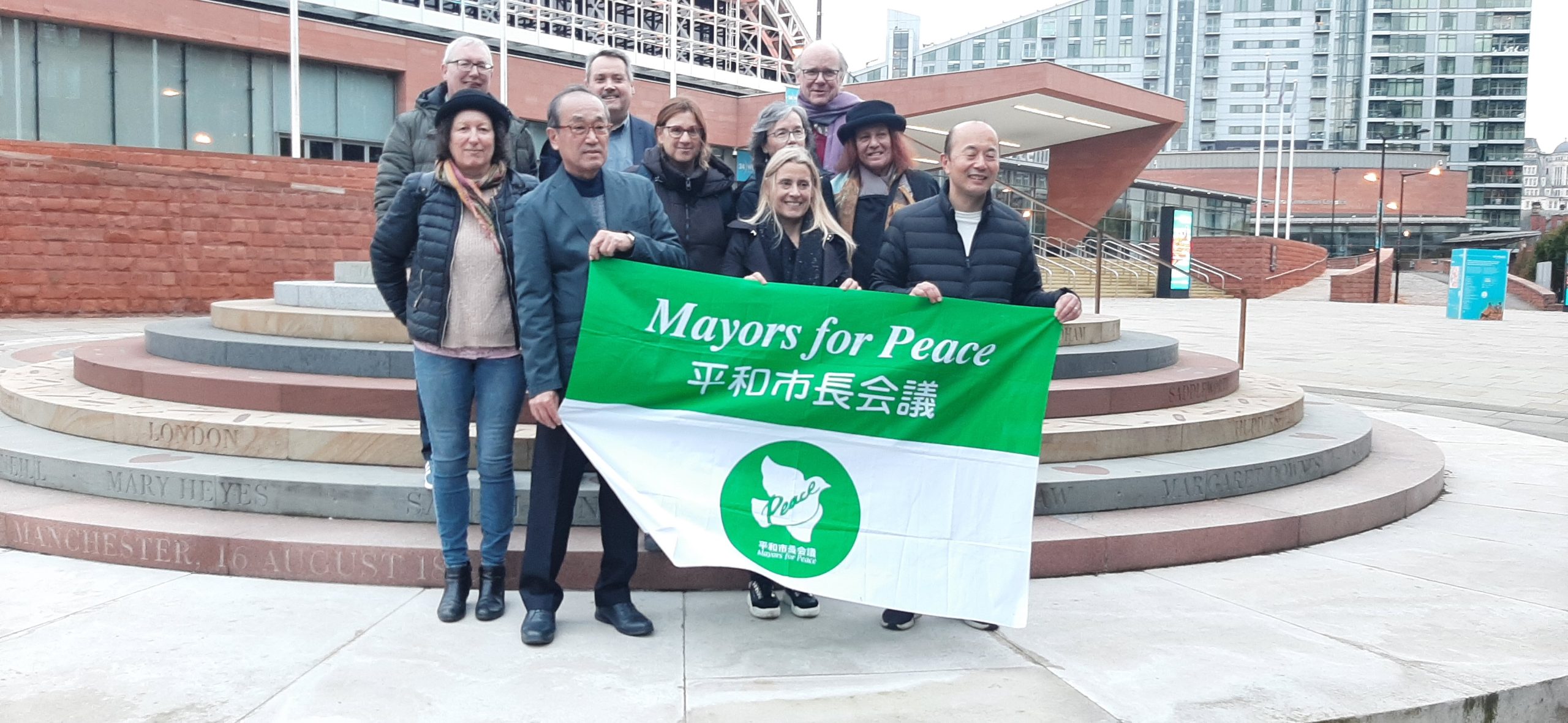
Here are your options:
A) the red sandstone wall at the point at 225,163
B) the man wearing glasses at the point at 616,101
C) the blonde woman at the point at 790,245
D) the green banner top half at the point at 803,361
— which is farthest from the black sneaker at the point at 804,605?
the red sandstone wall at the point at 225,163

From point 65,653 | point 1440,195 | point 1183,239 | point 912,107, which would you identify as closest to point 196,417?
point 65,653

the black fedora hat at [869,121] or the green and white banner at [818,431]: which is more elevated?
the black fedora hat at [869,121]

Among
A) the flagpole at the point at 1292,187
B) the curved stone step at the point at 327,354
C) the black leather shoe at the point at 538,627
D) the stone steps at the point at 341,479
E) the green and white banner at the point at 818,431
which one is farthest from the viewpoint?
the flagpole at the point at 1292,187

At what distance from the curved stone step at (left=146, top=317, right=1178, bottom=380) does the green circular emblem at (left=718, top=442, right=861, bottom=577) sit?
2.67m

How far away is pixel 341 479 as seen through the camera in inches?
198

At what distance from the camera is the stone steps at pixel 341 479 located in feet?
16.2

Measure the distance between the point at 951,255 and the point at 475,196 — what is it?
188 centimetres

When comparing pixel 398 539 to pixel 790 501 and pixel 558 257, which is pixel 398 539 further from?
pixel 790 501

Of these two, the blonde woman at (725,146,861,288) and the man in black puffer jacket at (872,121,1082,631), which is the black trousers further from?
the man in black puffer jacket at (872,121,1082,631)

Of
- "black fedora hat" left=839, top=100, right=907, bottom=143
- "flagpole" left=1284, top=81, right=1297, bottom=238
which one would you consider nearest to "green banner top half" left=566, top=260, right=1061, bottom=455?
"black fedora hat" left=839, top=100, right=907, bottom=143

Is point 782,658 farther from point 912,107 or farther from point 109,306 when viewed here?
point 912,107

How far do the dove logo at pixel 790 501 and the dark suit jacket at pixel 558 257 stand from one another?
0.86 metres

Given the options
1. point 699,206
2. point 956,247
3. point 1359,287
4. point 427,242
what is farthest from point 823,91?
point 1359,287

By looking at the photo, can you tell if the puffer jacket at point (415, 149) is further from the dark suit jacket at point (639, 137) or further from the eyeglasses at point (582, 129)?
the eyeglasses at point (582, 129)
